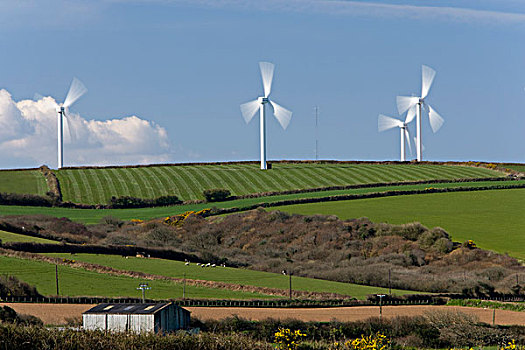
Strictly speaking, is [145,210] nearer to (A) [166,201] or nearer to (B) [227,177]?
(A) [166,201]

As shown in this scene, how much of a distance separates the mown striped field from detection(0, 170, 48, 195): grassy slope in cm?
279

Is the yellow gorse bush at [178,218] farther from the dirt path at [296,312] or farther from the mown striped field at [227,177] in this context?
the dirt path at [296,312]

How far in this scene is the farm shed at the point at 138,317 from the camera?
37.1m

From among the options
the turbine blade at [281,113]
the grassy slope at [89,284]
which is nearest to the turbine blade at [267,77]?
the turbine blade at [281,113]

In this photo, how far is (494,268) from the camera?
209ft

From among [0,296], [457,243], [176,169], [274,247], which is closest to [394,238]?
[457,243]

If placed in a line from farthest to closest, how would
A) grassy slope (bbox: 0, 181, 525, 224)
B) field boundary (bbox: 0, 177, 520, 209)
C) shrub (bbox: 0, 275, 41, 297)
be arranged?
field boundary (bbox: 0, 177, 520, 209) → grassy slope (bbox: 0, 181, 525, 224) → shrub (bbox: 0, 275, 41, 297)

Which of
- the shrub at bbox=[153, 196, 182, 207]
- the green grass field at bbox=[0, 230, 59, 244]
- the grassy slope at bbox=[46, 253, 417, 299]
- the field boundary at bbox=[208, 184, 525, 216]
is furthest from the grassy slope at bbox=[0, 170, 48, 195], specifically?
the grassy slope at bbox=[46, 253, 417, 299]

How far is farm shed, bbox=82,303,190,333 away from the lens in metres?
37.1

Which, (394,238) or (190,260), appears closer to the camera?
(190,260)

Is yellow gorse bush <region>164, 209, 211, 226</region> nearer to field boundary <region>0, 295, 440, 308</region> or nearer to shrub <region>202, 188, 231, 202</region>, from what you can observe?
shrub <region>202, 188, 231, 202</region>

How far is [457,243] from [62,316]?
136ft

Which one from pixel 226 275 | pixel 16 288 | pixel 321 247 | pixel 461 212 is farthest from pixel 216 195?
pixel 16 288

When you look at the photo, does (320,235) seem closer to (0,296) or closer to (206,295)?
(206,295)
